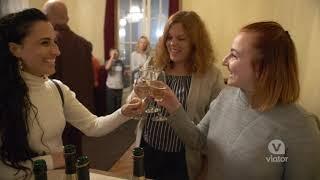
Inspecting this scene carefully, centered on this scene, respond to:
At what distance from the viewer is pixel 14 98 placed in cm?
123

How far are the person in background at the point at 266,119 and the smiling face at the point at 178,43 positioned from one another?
0.53m

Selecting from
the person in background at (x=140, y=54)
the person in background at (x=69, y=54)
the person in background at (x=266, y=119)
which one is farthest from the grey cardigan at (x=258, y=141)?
the person in background at (x=140, y=54)

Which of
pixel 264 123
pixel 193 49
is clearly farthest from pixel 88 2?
pixel 264 123

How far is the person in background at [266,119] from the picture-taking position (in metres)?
1.05

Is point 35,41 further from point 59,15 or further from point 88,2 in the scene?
point 88,2

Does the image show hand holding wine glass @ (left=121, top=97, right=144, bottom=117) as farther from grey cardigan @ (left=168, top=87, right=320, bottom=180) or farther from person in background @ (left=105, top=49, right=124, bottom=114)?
person in background @ (left=105, top=49, right=124, bottom=114)

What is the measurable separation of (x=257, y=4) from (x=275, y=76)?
4471mm

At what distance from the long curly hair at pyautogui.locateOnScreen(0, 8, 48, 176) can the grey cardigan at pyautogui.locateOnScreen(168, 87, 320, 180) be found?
614 mm

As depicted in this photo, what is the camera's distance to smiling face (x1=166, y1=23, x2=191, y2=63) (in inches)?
67.8

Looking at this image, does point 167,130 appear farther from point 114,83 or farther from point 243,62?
point 114,83

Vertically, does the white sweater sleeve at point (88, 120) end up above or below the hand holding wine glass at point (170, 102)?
below

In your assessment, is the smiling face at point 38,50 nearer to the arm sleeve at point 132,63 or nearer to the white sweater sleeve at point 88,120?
the white sweater sleeve at point 88,120

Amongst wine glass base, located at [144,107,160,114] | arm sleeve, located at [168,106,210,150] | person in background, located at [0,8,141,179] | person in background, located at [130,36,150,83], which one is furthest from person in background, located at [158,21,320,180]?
person in background, located at [130,36,150,83]

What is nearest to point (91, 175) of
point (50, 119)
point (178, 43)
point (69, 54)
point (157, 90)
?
point (50, 119)
